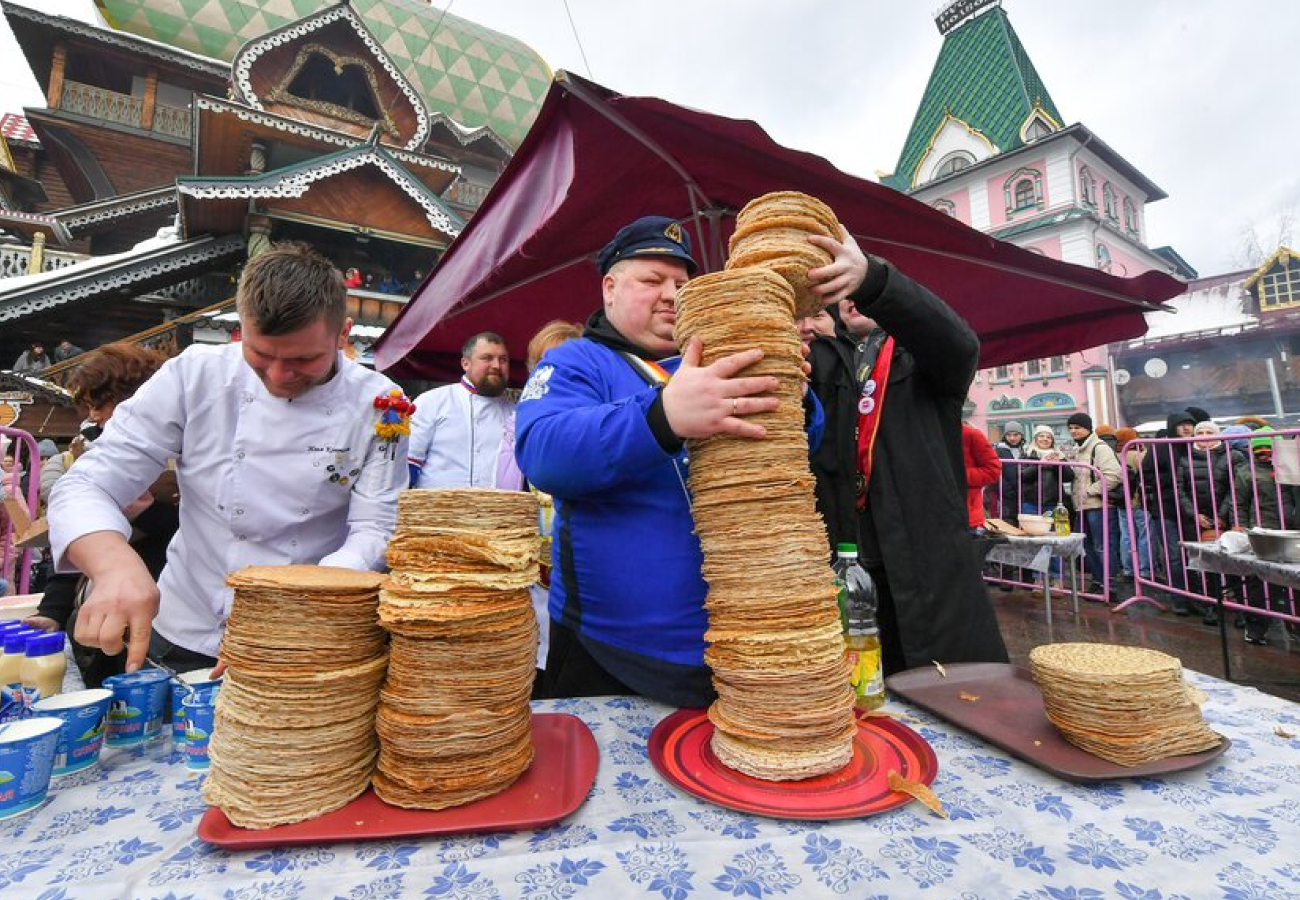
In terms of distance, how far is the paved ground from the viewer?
15.9ft

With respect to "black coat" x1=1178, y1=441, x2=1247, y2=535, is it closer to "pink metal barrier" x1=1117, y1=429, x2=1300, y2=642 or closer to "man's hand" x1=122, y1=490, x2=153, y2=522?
"pink metal barrier" x1=1117, y1=429, x2=1300, y2=642

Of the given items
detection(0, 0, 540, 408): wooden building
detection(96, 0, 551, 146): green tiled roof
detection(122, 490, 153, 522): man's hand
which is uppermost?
detection(96, 0, 551, 146): green tiled roof

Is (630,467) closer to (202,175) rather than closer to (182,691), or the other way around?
(182,691)

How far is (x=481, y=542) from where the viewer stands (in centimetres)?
111

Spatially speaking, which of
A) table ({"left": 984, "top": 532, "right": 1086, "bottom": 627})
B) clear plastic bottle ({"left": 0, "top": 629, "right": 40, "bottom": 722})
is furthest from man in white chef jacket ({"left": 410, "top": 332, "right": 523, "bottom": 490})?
table ({"left": 984, "top": 532, "right": 1086, "bottom": 627})

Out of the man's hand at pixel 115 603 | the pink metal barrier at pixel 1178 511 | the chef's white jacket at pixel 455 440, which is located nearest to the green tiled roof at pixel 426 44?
the chef's white jacket at pixel 455 440

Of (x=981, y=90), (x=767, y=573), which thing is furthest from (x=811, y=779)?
(x=981, y=90)

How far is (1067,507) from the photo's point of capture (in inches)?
308

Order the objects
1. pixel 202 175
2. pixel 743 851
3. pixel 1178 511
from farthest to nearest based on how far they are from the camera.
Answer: pixel 202 175 < pixel 1178 511 < pixel 743 851

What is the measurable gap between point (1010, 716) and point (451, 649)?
54.5 inches

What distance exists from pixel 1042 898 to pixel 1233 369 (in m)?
38.5

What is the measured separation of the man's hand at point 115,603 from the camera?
4.09 feet

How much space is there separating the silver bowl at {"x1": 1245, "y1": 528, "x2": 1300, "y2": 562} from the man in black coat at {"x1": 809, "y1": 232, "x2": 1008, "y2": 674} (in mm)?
2284

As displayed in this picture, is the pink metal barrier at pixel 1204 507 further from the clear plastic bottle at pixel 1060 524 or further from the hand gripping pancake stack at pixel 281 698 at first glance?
the hand gripping pancake stack at pixel 281 698
